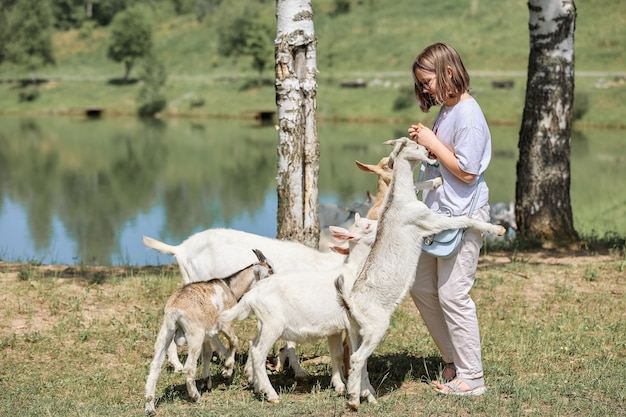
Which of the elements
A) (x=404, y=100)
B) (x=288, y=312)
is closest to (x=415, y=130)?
(x=288, y=312)

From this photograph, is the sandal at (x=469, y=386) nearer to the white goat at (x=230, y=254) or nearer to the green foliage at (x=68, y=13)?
the white goat at (x=230, y=254)

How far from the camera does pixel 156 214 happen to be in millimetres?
18922

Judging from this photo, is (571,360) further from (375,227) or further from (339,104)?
(339,104)

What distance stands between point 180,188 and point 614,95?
79.5 ft

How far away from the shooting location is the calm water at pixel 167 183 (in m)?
16.3

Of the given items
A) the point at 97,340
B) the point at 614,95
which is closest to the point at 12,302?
the point at 97,340

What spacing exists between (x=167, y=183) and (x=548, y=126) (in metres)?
14.7

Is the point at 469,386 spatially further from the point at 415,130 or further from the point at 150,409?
the point at 150,409

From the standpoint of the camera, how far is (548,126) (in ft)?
35.9

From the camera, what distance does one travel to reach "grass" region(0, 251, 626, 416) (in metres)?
5.40

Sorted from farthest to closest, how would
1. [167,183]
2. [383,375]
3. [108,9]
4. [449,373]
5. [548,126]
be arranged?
[108,9]
[167,183]
[548,126]
[383,375]
[449,373]

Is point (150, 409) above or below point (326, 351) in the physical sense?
above

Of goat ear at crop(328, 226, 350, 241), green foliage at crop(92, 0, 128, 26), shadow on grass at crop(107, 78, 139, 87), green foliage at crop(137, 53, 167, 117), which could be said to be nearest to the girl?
goat ear at crop(328, 226, 350, 241)

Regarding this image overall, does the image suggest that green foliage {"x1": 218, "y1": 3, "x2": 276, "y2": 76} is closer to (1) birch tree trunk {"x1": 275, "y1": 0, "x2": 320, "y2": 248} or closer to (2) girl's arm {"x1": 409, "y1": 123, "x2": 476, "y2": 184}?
(1) birch tree trunk {"x1": 275, "y1": 0, "x2": 320, "y2": 248}
